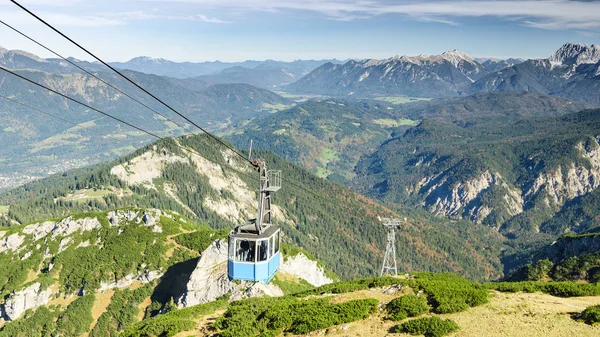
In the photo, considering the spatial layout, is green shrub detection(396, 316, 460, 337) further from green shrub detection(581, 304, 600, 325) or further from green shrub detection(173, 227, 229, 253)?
green shrub detection(173, 227, 229, 253)

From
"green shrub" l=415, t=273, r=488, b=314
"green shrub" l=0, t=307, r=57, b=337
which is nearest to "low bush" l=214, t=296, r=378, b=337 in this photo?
"green shrub" l=415, t=273, r=488, b=314

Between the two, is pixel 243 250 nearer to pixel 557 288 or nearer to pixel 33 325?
pixel 557 288

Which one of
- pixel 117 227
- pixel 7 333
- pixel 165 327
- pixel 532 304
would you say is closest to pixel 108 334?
pixel 7 333

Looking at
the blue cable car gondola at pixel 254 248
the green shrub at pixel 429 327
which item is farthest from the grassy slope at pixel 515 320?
the blue cable car gondola at pixel 254 248

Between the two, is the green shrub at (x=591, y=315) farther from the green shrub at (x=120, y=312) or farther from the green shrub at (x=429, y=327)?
the green shrub at (x=120, y=312)

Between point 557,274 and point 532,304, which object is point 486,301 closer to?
point 532,304

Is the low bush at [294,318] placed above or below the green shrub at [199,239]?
above
